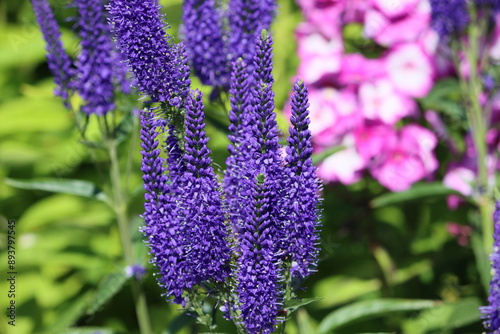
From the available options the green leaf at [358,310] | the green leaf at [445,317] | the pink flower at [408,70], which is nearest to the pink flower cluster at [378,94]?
the pink flower at [408,70]

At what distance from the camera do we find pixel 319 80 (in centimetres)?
221

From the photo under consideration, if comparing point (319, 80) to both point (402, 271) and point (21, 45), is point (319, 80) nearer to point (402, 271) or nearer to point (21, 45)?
point (402, 271)

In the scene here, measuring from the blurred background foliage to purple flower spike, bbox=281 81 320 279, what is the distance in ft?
3.00

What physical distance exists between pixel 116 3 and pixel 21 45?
1.90m

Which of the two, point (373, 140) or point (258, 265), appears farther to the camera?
point (373, 140)

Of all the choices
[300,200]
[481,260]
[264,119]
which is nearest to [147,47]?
[264,119]

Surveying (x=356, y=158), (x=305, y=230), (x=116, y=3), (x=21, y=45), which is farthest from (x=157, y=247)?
(x=21, y=45)

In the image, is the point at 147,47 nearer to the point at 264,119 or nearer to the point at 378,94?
the point at 264,119

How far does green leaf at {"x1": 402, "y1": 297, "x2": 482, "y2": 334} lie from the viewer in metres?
1.90

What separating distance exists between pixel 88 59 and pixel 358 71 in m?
0.92

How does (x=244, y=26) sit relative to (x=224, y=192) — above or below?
above

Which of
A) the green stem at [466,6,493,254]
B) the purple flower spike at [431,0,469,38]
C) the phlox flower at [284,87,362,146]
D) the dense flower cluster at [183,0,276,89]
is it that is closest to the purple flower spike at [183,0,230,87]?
the dense flower cluster at [183,0,276,89]

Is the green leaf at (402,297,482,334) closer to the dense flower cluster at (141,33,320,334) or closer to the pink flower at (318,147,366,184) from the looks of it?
the pink flower at (318,147,366,184)

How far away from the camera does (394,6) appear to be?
2.18m
